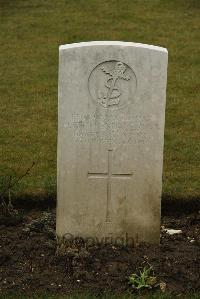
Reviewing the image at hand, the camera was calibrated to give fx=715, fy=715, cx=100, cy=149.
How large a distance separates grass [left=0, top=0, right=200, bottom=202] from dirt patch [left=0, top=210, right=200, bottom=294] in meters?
1.00

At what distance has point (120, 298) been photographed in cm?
499

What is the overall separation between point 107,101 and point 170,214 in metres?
1.66

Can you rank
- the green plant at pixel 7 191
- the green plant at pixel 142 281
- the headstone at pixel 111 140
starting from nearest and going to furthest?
the green plant at pixel 142 281 → the headstone at pixel 111 140 → the green plant at pixel 7 191

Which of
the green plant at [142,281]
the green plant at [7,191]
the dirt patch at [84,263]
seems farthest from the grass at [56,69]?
the green plant at [142,281]

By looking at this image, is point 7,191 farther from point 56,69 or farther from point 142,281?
point 56,69

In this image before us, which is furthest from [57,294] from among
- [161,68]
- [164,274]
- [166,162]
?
[166,162]

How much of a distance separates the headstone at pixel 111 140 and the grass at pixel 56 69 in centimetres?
116

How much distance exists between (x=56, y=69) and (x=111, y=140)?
5.70 metres

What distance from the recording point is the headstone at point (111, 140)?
215 inches

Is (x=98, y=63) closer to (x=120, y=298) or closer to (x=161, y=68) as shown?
(x=161, y=68)

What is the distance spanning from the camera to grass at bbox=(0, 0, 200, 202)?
752cm

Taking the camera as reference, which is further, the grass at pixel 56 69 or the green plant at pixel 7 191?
the grass at pixel 56 69

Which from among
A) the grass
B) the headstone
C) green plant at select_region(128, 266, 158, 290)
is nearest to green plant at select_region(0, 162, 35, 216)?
the grass

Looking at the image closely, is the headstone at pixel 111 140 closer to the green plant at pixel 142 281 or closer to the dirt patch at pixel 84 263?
the dirt patch at pixel 84 263
